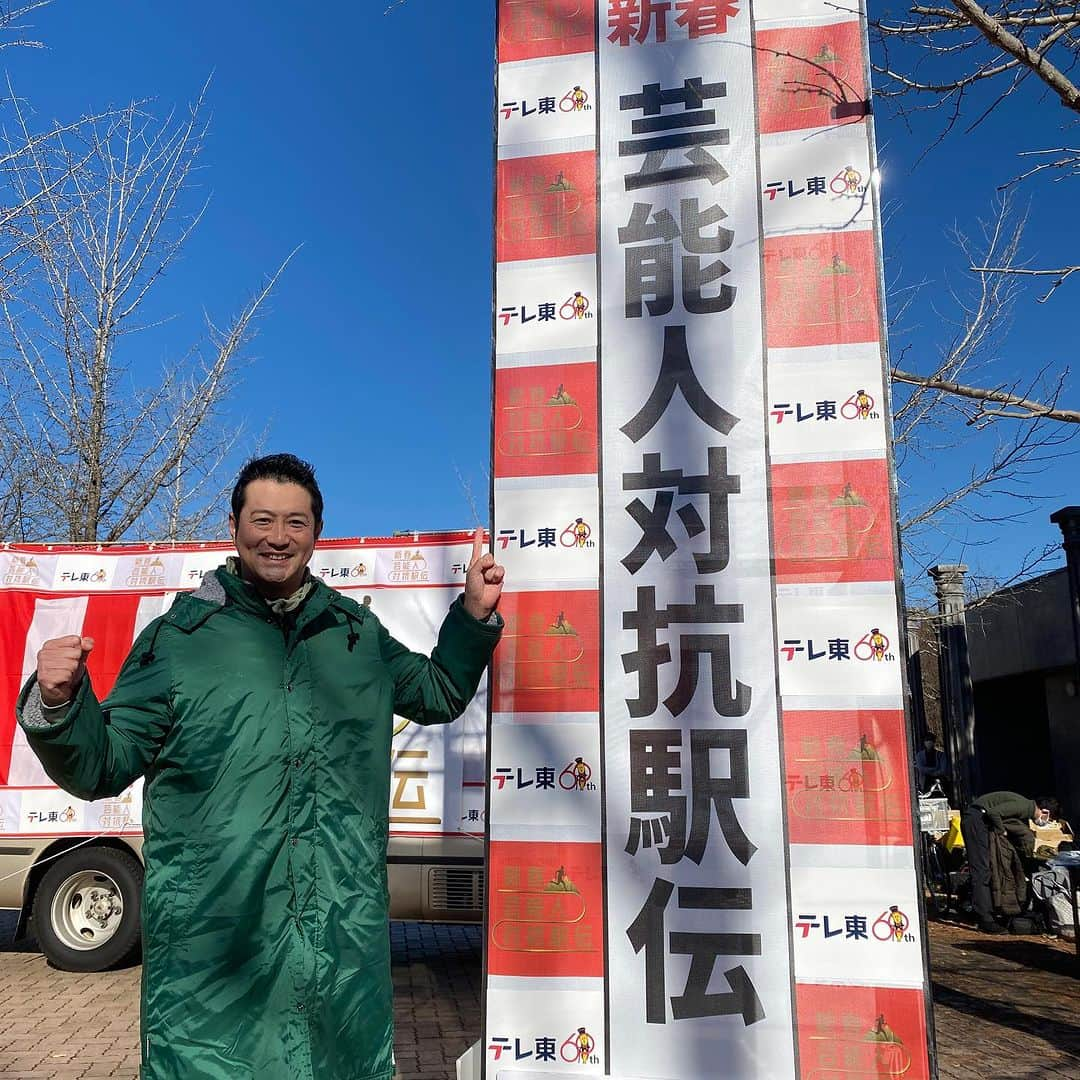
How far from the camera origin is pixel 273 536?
2424 mm

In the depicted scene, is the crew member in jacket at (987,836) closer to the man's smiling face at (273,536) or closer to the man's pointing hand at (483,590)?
the man's pointing hand at (483,590)

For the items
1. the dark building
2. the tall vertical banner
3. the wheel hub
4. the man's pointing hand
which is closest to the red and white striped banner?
the wheel hub

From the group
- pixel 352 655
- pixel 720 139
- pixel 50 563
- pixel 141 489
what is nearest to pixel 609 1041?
pixel 352 655

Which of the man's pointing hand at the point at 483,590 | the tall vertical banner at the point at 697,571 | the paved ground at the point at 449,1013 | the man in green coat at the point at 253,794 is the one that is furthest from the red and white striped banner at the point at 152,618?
the man in green coat at the point at 253,794

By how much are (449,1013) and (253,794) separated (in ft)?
16.9

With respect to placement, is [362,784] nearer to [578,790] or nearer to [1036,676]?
[578,790]

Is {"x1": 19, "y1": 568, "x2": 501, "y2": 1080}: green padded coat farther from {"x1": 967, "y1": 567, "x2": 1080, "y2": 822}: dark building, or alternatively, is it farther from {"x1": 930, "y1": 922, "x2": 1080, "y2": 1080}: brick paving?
{"x1": 967, "y1": 567, "x2": 1080, "y2": 822}: dark building

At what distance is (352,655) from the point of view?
248cm

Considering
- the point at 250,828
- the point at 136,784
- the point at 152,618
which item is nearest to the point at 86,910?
the point at 136,784

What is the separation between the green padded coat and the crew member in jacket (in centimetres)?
923

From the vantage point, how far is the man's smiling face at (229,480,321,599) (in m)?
2.42

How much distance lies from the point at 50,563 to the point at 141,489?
135 inches

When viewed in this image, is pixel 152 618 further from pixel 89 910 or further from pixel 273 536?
pixel 273 536

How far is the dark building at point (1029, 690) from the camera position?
16328mm
